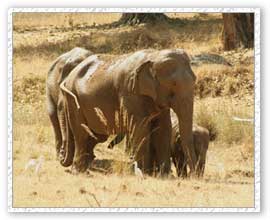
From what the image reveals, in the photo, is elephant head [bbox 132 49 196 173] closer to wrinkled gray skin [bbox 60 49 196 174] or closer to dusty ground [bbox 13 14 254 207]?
wrinkled gray skin [bbox 60 49 196 174]

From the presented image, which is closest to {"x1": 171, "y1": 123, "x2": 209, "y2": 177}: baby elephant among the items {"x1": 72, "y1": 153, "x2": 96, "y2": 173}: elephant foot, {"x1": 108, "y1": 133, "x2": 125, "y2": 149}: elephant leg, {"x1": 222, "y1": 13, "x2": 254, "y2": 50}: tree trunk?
{"x1": 108, "y1": 133, "x2": 125, "y2": 149}: elephant leg

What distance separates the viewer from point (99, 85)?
1245 centimetres

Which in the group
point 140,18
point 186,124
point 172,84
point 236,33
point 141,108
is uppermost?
point 140,18

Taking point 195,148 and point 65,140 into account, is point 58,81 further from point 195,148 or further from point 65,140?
point 195,148

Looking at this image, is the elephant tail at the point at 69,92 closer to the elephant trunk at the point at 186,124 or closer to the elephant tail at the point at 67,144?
the elephant tail at the point at 67,144

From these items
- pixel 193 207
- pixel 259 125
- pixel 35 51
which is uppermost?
pixel 35 51

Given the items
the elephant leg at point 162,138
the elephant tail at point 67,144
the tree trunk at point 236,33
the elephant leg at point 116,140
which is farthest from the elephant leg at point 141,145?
the tree trunk at point 236,33

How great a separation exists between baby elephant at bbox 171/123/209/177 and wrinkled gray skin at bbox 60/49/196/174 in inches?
6.9

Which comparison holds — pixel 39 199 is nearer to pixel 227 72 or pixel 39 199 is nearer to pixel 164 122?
pixel 164 122

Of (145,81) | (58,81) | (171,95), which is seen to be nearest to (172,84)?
(171,95)

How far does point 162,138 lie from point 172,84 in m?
0.64

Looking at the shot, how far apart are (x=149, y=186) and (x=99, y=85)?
1444 millimetres

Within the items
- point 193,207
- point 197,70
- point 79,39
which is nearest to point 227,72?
point 197,70

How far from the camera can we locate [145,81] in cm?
1199
